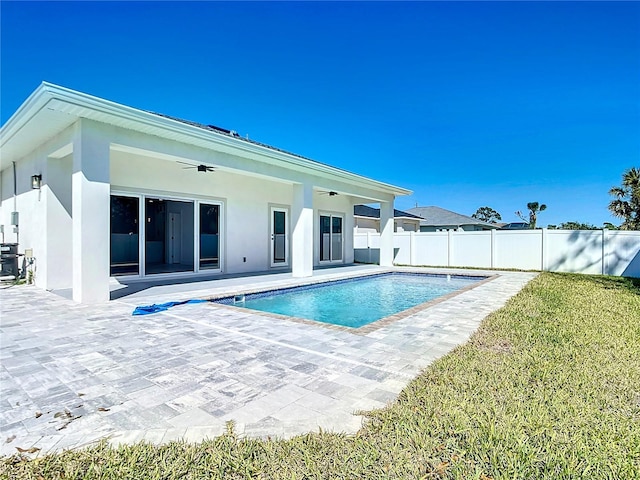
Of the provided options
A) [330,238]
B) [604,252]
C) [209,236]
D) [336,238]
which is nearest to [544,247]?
[604,252]

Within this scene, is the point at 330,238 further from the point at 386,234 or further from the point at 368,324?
the point at 368,324

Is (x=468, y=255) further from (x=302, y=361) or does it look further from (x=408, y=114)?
(x=302, y=361)

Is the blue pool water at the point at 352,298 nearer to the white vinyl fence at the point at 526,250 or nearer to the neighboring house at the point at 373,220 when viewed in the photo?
the white vinyl fence at the point at 526,250

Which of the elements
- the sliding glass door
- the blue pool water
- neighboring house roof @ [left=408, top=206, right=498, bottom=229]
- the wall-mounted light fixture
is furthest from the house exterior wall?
neighboring house roof @ [left=408, top=206, right=498, bottom=229]

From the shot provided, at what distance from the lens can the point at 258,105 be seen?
19.5m

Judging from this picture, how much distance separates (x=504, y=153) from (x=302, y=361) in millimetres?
30202

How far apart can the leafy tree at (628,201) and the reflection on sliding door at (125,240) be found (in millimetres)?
25338

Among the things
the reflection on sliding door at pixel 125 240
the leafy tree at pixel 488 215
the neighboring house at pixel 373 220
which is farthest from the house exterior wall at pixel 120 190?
the leafy tree at pixel 488 215

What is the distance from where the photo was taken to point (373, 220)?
27.5 meters

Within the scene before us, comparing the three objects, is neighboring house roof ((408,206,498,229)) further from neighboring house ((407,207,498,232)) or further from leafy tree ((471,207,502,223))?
leafy tree ((471,207,502,223))

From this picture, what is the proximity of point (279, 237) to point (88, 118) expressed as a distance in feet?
27.9

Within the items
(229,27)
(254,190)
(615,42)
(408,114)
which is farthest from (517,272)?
(229,27)

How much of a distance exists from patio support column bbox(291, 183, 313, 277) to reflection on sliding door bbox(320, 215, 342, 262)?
511 cm

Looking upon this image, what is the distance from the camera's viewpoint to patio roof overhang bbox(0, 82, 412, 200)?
19.3 feet
